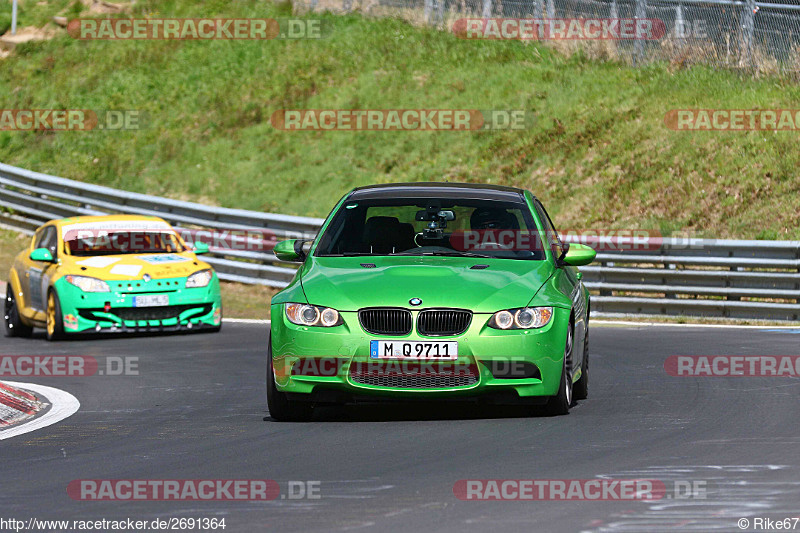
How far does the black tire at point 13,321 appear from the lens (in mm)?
18422

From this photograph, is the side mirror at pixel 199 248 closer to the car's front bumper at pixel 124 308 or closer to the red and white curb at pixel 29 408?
the car's front bumper at pixel 124 308

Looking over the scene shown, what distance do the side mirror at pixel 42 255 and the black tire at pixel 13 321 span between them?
1.13 metres

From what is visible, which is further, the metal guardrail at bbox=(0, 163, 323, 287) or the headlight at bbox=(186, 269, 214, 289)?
the metal guardrail at bbox=(0, 163, 323, 287)

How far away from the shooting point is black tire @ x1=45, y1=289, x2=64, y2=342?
17.3m

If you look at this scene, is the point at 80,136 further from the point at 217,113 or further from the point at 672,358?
the point at 672,358

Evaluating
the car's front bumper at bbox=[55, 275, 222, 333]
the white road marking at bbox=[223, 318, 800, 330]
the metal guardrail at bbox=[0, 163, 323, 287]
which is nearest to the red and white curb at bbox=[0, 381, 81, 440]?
the car's front bumper at bbox=[55, 275, 222, 333]

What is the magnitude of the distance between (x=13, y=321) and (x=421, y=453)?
447 inches

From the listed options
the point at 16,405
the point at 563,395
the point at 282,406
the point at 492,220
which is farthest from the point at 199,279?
the point at 563,395

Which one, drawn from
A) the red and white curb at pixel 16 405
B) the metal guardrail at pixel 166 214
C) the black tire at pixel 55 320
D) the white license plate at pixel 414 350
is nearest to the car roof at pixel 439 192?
the white license plate at pixel 414 350

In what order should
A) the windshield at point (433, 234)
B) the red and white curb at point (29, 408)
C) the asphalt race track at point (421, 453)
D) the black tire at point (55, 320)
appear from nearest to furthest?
the asphalt race track at point (421, 453), the red and white curb at point (29, 408), the windshield at point (433, 234), the black tire at point (55, 320)

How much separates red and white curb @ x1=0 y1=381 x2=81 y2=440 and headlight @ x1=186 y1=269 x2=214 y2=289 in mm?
5059

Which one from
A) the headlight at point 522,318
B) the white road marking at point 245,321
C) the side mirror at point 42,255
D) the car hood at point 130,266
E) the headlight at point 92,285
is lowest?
the white road marking at point 245,321

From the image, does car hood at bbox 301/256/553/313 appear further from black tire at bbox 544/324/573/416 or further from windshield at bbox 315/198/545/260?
black tire at bbox 544/324/573/416

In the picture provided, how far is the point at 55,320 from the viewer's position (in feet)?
56.9
